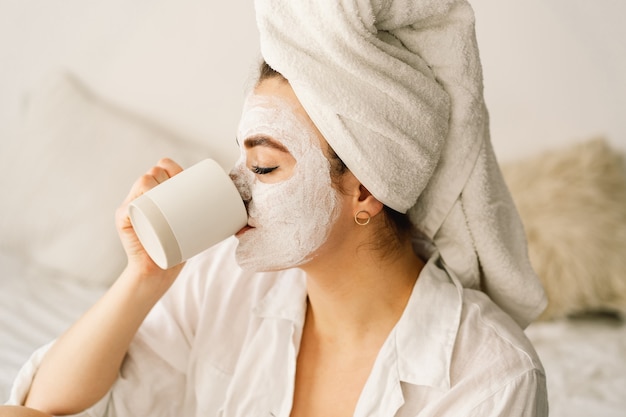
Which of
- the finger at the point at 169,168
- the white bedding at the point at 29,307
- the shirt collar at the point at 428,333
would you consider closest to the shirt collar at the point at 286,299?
the shirt collar at the point at 428,333

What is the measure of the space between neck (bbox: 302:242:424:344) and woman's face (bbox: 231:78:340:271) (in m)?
0.09

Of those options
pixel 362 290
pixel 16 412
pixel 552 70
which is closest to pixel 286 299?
pixel 362 290

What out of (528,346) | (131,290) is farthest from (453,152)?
(131,290)

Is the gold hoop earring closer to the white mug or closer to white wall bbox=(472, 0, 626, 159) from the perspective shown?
the white mug

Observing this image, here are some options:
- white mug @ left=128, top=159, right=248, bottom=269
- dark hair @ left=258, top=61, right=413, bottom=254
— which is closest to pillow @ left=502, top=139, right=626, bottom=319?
dark hair @ left=258, top=61, right=413, bottom=254

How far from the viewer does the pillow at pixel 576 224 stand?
2059mm

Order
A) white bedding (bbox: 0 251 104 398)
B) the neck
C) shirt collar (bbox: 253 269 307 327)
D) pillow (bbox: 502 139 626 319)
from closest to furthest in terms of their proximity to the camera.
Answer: the neck < shirt collar (bbox: 253 269 307 327) < white bedding (bbox: 0 251 104 398) < pillow (bbox: 502 139 626 319)

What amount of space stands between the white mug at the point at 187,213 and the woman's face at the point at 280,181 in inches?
2.1

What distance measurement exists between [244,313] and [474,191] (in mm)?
501

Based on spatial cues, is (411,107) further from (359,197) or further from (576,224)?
(576,224)

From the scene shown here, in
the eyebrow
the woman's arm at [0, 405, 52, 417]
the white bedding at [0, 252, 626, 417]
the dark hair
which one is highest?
the eyebrow

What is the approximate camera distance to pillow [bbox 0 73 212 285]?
2137mm

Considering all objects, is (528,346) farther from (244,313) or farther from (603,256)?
(603,256)

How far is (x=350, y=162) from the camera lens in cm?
112
